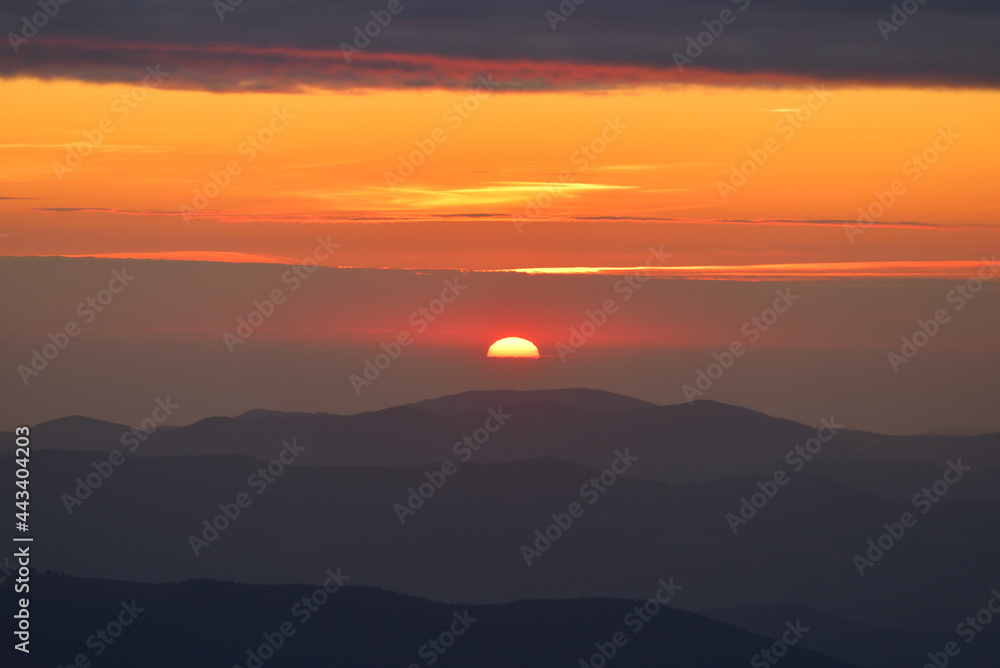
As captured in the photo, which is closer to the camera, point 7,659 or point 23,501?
point 23,501

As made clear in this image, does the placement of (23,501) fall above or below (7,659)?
above

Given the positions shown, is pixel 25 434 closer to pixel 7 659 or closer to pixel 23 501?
pixel 23 501

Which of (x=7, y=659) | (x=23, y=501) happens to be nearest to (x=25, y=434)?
(x=23, y=501)

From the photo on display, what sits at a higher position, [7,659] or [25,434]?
[25,434]

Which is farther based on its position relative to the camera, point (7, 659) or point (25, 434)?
point (7, 659)
